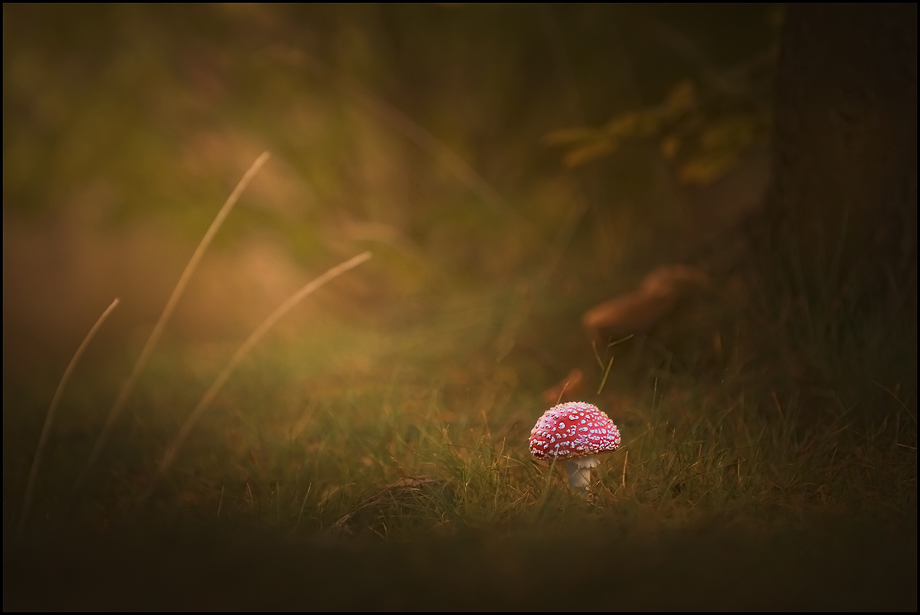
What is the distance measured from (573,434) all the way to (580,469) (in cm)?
14

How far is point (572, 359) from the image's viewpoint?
3.48 meters

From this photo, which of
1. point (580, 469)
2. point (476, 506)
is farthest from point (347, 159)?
point (476, 506)

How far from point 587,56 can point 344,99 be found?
1.94 metres

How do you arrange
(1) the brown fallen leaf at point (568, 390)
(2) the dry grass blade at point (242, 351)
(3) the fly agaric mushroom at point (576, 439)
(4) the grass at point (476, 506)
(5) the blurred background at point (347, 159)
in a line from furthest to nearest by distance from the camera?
(5) the blurred background at point (347, 159)
(1) the brown fallen leaf at point (568, 390)
(2) the dry grass blade at point (242, 351)
(3) the fly agaric mushroom at point (576, 439)
(4) the grass at point (476, 506)

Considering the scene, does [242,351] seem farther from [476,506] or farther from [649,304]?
[649,304]

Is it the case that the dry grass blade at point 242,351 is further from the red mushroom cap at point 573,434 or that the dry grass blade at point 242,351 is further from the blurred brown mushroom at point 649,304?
the blurred brown mushroom at point 649,304

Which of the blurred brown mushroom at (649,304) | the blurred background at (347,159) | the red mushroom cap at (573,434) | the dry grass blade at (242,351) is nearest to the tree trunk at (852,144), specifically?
the blurred brown mushroom at (649,304)

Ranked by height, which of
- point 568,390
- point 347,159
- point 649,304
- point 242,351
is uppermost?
point 347,159

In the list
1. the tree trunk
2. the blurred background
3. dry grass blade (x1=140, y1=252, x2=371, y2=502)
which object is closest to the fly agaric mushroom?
dry grass blade (x1=140, y1=252, x2=371, y2=502)

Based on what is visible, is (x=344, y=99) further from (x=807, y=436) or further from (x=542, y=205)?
(x=807, y=436)

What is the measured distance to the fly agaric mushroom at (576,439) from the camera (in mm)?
2076

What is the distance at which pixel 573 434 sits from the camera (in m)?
2.08

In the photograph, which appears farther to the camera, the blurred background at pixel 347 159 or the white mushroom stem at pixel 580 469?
the blurred background at pixel 347 159

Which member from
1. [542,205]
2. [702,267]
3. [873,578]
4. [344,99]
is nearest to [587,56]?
[542,205]
